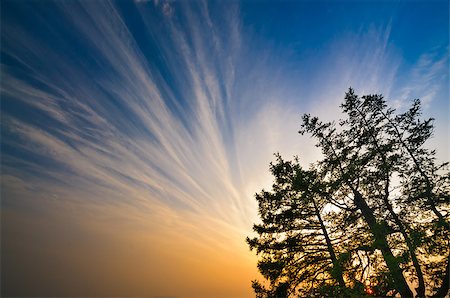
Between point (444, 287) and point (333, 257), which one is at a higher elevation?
point (333, 257)

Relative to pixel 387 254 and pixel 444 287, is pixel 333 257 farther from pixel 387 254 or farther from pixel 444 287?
pixel 444 287

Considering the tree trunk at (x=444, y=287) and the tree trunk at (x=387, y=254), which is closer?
the tree trunk at (x=387, y=254)

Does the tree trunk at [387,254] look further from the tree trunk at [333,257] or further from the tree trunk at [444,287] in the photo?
the tree trunk at [333,257]

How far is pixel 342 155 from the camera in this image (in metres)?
14.5

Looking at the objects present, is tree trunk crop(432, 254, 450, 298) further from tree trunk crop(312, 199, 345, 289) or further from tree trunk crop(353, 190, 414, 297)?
tree trunk crop(312, 199, 345, 289)

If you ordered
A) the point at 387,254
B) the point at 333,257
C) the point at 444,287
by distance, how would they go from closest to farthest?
the point at 387,254
the point at 444,287
the point at 333,257

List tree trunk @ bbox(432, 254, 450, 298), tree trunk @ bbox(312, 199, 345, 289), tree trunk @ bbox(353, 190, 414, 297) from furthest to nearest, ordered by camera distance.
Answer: tree trunk @ bbox(432, 254, 450, 298) → tree trunk @ bbox(312, 199, 345, 289) → tree trunk @ bbox(353, 190, 414, 297)

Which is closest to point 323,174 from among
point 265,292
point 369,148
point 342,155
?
point 342,155

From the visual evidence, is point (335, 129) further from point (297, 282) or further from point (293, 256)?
point (297, 282)

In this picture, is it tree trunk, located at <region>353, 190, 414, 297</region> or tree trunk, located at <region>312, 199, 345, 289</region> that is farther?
tree trunk, located at <region>312, 199, 345, 289</region>

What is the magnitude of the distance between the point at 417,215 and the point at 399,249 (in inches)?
95.1

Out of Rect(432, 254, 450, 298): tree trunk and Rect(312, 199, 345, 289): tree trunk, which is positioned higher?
Rect(312, 199, 345, 289): tree trunk

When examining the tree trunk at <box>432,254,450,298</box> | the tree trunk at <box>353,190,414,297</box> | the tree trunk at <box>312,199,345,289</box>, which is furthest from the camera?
the tree trunk at <box>432,254,450,298</box>

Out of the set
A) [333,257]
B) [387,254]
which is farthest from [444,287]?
[333,257]
